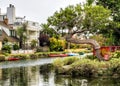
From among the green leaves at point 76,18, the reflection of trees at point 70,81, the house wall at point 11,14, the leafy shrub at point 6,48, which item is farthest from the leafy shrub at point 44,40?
the reflection of trees at point 70,81

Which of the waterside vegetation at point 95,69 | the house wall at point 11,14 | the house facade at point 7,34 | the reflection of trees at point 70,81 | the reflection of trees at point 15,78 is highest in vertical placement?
the house wall at point 11,14

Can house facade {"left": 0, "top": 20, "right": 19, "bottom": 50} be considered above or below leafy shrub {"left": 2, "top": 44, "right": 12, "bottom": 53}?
above

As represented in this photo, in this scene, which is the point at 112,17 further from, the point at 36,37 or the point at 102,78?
the point at 36,37

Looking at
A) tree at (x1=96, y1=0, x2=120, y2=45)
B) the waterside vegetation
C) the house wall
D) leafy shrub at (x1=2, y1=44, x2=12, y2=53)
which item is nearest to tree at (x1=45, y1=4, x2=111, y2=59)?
the waterside vegetation

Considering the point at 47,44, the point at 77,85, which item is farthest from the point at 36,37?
the point at 77,85

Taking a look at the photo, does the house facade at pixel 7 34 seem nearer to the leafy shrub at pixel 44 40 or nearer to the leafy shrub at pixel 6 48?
the leafy shrub at pixel 6 48

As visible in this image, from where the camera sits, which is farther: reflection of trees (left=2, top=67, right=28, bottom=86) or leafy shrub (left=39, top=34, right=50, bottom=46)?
leafy shrub (left=39, top=34, right=50, bottom=46)

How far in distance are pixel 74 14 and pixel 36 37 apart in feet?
292

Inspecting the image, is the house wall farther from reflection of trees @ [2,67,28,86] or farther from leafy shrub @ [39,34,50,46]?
reflection of trees @ [2,67,28,86]

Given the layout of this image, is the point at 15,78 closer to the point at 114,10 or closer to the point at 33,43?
the point at 114,10

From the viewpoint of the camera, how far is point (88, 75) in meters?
Answer: 36.1

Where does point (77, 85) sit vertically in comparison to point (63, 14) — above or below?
below

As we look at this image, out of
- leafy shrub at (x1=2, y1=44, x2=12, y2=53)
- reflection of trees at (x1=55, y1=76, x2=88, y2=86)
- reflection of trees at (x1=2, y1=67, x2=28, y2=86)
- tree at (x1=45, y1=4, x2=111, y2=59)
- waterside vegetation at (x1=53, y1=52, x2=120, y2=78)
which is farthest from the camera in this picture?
leafy shrub at (x1=2, y1=44, x2=12, y2=53)

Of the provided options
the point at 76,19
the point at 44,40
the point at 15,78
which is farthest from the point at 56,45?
the point at 15,78
